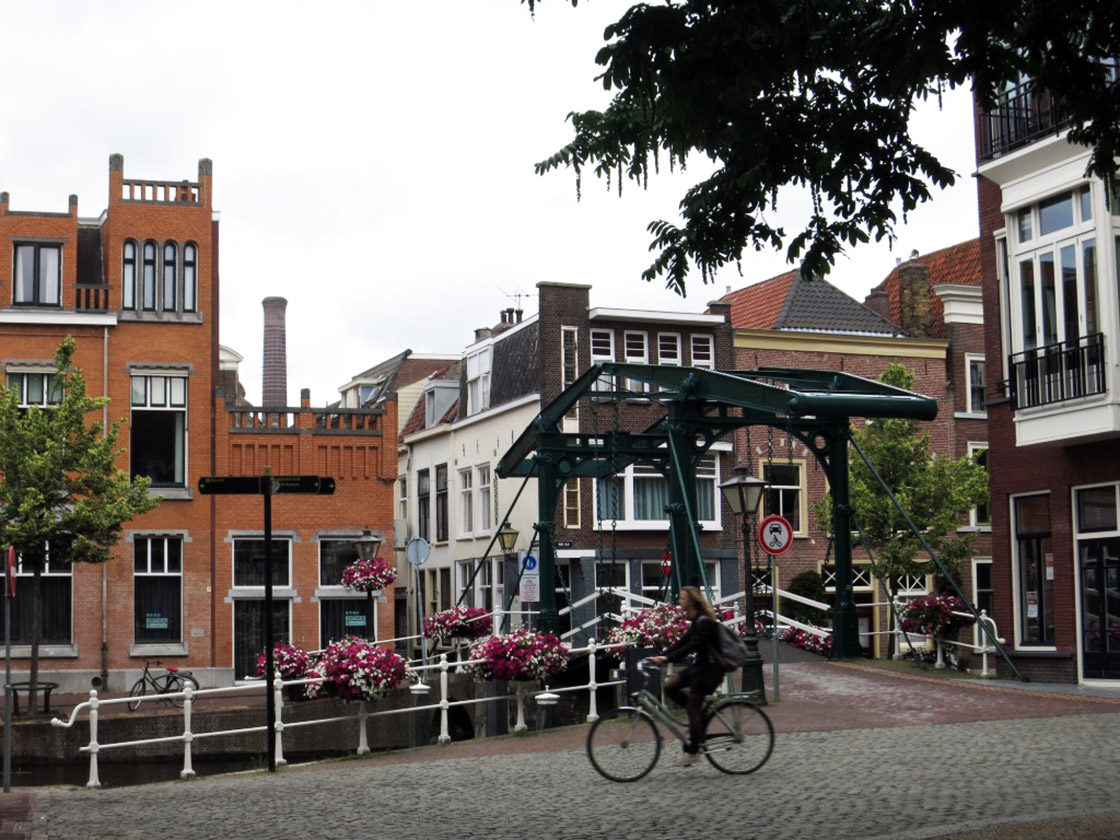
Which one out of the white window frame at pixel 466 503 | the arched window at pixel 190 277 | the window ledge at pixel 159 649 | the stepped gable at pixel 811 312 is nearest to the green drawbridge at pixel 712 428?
the window ledge at pixel 159 649

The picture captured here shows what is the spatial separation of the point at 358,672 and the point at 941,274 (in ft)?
100.0

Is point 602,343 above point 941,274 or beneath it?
beneath

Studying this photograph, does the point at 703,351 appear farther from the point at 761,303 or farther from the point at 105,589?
the point at 105,589

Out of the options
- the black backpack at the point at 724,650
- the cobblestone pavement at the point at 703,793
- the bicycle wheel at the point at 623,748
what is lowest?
the cobblestone pavement at the point at 703,793

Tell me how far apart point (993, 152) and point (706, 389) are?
5.95 meters

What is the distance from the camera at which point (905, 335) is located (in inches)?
1657

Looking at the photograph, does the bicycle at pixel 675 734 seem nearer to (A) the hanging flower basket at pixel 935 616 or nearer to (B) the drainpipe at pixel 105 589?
(A) the hanging flower basket at pixel 935 616

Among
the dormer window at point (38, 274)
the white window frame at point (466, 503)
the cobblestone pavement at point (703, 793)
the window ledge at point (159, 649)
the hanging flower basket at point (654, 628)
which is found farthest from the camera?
the white window frame at point (466, 503)

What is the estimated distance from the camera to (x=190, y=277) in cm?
3675

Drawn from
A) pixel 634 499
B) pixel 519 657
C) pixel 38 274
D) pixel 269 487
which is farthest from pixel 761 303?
pixel 269 487

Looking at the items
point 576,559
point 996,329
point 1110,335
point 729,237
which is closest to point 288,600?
point 576,559

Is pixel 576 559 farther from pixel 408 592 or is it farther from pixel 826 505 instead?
pixel 408 592

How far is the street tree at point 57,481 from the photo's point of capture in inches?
1128

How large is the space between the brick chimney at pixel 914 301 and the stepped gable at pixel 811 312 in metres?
0.59
